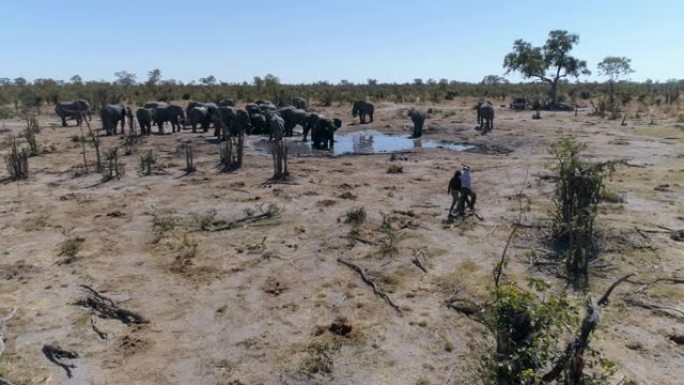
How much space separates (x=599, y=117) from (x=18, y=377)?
30461mm

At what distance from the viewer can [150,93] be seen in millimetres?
44094

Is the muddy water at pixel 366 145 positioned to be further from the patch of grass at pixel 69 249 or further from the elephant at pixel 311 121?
the patch of grass at pixel 69 249

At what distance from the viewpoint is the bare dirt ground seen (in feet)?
20.7

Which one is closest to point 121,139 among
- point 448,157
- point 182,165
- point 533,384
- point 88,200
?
point 182,165

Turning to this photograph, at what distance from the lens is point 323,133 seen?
843 inches

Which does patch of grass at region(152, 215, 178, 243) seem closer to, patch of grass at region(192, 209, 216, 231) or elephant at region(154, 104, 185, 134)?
patch of grass at region(192, 209, 216, 231)

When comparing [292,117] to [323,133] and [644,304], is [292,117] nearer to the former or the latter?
[323,133]

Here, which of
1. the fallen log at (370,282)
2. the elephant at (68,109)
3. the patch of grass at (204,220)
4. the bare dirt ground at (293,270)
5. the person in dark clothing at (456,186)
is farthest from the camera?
the elephant at (68,109)

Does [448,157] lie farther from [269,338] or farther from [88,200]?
[269,338]

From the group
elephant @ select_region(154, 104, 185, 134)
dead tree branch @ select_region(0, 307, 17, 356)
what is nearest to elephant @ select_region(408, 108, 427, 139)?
elephant @ select_region(154, 104, 185, 134)

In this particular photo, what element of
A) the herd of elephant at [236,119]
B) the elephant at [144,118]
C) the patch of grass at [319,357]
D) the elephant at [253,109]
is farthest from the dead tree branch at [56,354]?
the elephant at [253,109]

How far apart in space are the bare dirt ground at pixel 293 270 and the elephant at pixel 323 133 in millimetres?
4896

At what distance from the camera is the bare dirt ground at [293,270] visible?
632cm

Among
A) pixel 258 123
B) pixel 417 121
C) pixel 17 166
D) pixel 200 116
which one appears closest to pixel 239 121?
pixel 258 123
